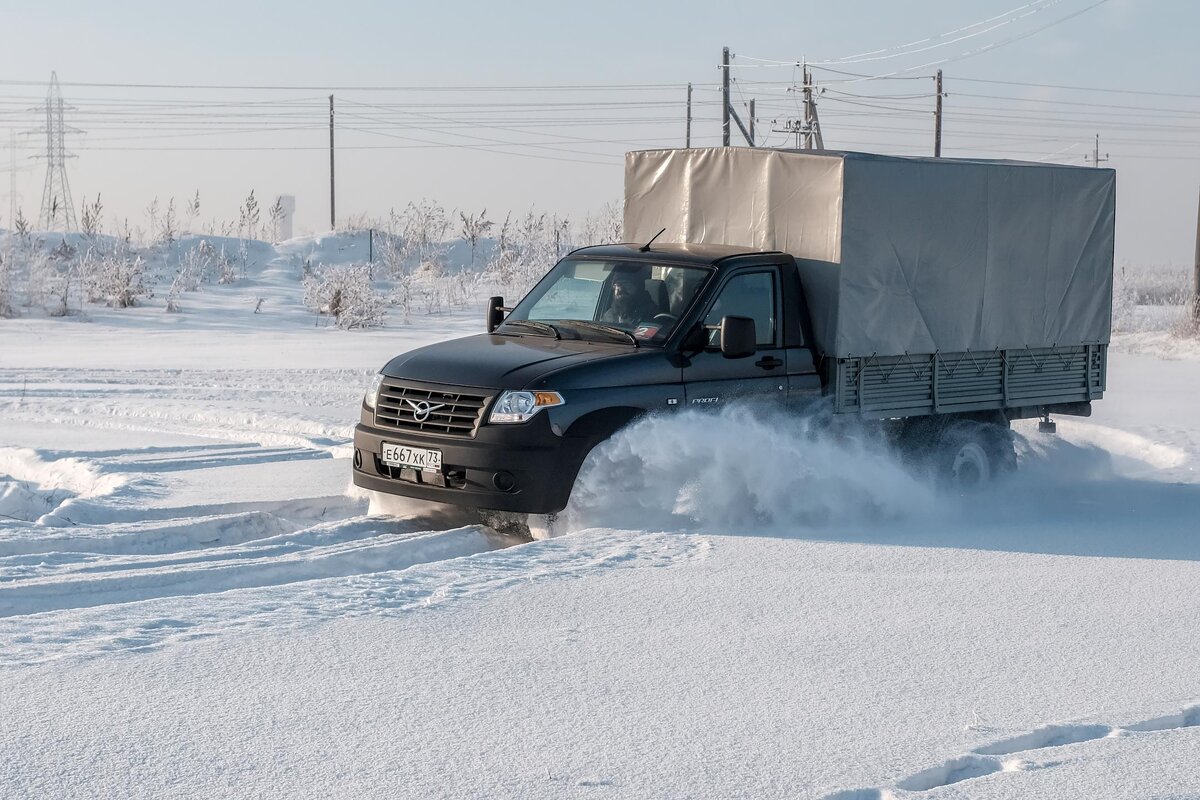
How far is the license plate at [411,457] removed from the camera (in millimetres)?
8906

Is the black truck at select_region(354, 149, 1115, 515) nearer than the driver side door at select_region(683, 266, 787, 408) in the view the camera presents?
Yes

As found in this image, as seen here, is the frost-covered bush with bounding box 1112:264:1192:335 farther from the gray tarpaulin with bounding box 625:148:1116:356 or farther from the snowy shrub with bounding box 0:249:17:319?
the snowy shrub with bounding box 0:249:17:319

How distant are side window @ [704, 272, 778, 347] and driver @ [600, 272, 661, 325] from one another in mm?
430

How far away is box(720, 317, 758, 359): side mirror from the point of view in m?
9.44

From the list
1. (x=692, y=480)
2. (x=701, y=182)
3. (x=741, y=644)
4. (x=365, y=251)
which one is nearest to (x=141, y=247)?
(x=365, y=251)

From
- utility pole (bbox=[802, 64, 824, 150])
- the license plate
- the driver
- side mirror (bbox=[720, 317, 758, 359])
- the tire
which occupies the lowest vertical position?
the tire

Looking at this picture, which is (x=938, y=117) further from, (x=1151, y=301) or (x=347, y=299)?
(x=347, y=299)

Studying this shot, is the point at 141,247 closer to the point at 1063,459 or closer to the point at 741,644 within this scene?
the point at 1063,459

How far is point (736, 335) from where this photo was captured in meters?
9.45

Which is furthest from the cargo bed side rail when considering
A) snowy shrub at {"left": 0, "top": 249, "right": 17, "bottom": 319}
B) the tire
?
snowy shrub at {"left": 0, "top": 249, "right": 17, "bottom": 319}

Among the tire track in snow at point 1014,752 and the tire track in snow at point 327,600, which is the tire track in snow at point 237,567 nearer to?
the tire track in snow at point 327,600

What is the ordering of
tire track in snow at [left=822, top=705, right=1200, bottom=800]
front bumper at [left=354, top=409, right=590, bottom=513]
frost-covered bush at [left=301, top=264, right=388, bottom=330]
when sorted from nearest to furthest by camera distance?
tire track in snow at [left=822, top=705, right=1200, bottom=800] < front bumper at [left=354, top=409, right=590, bottom=513] < frost-covered bush at [left=301, top=264, right=388, bottom=330]

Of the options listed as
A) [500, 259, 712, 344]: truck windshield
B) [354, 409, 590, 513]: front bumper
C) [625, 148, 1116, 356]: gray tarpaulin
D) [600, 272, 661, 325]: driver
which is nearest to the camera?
[354, 409, 590, 513]: front bumper

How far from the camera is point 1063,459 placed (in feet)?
41.9
